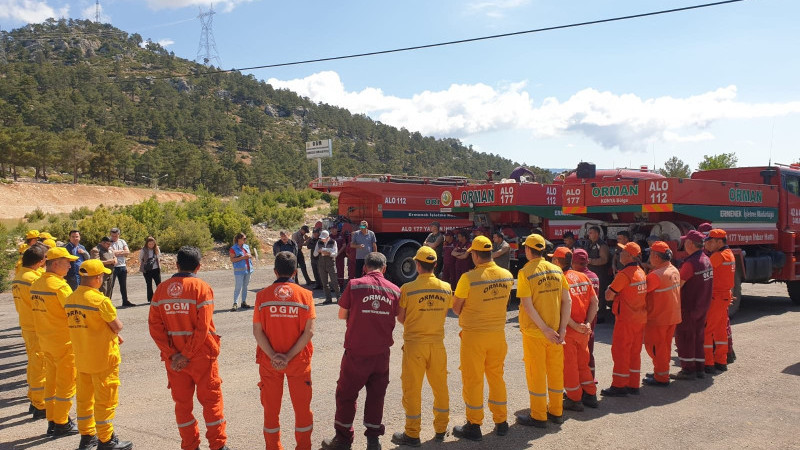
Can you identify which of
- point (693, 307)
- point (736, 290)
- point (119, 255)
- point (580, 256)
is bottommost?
point (736, 290)

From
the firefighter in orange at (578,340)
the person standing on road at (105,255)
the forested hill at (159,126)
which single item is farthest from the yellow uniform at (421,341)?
the forested hill at (159,126)

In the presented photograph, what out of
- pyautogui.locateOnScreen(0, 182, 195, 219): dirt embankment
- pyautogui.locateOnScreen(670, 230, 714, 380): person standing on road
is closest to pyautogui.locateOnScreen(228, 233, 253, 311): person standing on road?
pyautogui.locateOnScreen(670, 230, 714, 380): person standing on road

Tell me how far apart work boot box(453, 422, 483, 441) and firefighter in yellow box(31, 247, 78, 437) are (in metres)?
3.42

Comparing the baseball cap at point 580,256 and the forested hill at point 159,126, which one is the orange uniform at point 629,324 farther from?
the forested hill at point 159,126

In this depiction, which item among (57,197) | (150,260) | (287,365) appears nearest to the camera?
(287,365)

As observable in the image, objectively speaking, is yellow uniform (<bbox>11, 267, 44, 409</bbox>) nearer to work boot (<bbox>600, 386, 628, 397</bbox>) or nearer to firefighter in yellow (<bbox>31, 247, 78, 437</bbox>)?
firefighter in yellow (<bbox>31, 247, 78, 437</bbox>)

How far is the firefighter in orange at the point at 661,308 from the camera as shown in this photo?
6.01 meters

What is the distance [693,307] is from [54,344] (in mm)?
6526

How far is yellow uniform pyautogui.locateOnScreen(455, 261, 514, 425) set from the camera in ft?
15.6

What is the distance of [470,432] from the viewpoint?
480cm

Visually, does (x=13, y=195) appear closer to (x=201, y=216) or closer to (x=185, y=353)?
(x=201, y=216)

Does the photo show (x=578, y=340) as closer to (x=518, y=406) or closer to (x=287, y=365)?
(x=518, y=406)

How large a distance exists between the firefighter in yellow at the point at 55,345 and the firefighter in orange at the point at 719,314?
6.81 m

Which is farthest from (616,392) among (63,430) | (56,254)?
(56,254)
